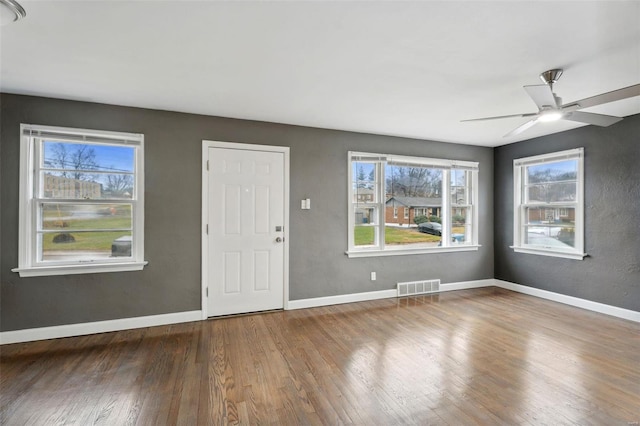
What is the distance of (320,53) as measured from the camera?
7.30ft

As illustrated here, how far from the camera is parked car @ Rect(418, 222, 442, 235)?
4961mm

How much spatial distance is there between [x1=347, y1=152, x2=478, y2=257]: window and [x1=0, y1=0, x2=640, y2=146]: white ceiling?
1.26m

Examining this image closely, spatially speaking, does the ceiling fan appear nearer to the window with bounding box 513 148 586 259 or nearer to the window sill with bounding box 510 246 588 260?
the window with bounding box 513 148 586 259

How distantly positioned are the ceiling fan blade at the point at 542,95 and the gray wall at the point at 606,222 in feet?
7.18

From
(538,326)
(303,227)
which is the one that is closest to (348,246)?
(303,227)

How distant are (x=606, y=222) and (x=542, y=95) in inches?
107

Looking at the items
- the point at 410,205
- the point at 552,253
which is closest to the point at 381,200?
the point at 410,205

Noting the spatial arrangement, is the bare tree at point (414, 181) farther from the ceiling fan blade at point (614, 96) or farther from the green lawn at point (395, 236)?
the ceiling fan blade at point (614, 96)

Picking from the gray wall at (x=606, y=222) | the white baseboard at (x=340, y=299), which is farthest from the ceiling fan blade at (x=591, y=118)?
the white baseboard at (x=340, y=299)

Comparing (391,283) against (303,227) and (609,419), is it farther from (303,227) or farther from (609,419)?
(609,419)

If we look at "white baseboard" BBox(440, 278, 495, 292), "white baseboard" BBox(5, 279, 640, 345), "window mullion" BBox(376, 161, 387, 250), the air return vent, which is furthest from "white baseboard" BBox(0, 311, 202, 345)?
"white baseboard" BBox(440, 278, 495, 292)

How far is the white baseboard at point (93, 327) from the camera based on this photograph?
2984 millimetres

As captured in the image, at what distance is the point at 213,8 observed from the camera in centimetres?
175

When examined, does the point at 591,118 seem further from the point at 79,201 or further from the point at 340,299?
the point at 79,201
